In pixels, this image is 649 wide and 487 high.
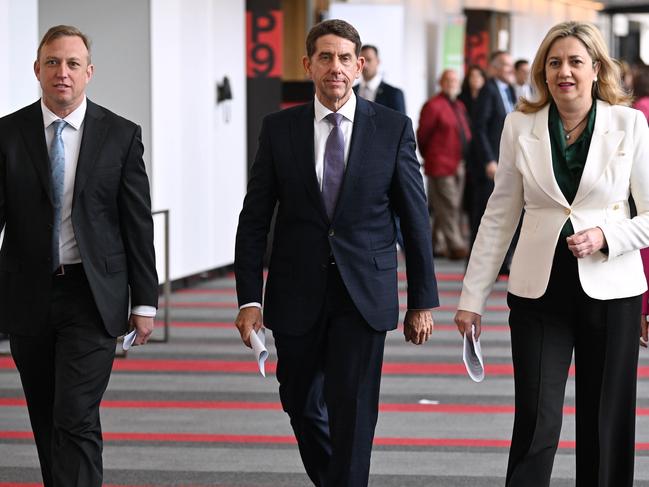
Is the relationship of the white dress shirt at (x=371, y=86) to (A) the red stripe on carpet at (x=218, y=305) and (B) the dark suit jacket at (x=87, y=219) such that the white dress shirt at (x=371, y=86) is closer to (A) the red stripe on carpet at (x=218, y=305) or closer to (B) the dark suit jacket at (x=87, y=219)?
(A) the red stripe on carpet at (x=218, y=305)

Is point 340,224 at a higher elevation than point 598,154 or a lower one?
lower

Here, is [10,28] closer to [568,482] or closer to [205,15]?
[205,15]

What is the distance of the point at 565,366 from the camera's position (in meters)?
4.41

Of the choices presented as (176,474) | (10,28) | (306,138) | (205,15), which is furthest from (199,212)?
(306,138)

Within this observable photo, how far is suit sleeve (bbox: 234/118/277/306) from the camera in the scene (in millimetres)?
4730

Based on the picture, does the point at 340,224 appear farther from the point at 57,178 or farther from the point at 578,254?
the point at 57,178

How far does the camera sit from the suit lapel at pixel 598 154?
433cm

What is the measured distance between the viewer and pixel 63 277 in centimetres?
457

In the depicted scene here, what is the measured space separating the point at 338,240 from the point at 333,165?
25 centimetres

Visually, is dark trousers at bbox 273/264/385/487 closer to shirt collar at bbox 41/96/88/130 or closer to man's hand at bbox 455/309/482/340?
man's hand at bbox 455/309/482/340

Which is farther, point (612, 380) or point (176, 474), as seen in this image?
point (176, 474)

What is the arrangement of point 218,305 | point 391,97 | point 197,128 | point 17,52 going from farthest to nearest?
point 197,128 → point 391,97 → point 218,305 → point 17,52

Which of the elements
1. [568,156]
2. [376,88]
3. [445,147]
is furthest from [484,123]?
[568,156]

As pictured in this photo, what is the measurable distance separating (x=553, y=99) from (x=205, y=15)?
9.02m
